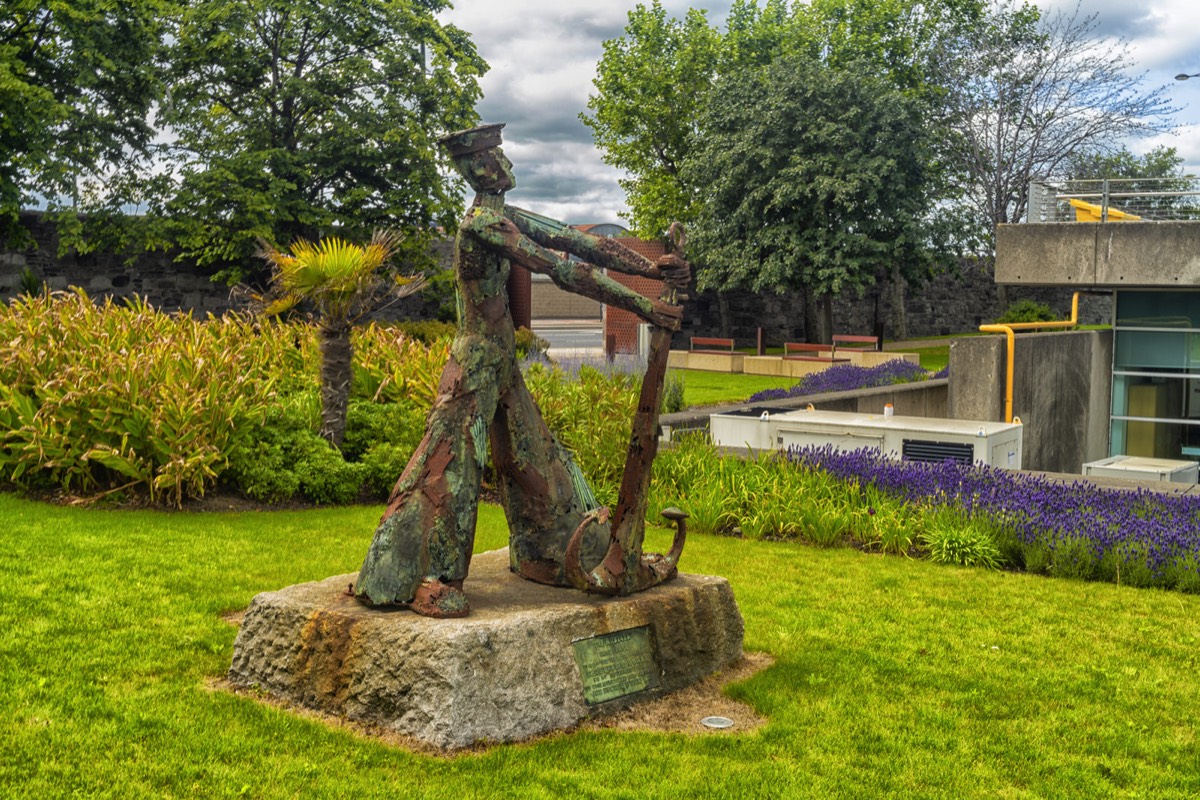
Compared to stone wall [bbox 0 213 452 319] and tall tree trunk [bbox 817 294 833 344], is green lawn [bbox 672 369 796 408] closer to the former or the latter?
tall tree trunk [bbox 817 294 833 344]

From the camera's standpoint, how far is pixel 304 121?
23.3 meters

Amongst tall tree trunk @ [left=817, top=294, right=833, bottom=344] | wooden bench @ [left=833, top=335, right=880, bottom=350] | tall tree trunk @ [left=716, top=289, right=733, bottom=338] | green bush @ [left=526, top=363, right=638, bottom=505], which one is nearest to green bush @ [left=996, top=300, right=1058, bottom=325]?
wooden bench @ [left=833, top=335, right=880, bottom=350]

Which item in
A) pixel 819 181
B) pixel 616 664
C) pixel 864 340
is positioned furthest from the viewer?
pixel 864 340

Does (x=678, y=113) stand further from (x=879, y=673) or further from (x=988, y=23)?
(x=879, y=673)

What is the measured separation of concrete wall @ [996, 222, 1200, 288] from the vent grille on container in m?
6.15

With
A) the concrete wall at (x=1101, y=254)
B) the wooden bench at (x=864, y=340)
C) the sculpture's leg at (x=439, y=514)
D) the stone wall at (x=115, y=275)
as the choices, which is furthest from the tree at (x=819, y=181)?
the sculpture's leg at (x=439, y=514)

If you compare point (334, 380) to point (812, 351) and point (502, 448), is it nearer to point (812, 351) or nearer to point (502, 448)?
point (502, 448)

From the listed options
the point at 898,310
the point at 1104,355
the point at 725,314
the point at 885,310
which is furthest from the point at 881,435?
the point at 885,310

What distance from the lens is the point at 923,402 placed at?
54.9 feet

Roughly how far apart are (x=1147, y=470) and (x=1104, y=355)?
5.64 metres

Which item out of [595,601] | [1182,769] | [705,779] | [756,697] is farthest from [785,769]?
[1182,769]

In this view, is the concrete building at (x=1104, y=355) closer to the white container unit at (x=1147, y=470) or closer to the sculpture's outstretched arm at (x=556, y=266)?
the white container unit at (x=1147, y=470)

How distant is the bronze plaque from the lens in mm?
4590

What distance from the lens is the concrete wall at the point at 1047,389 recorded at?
13609 mm
